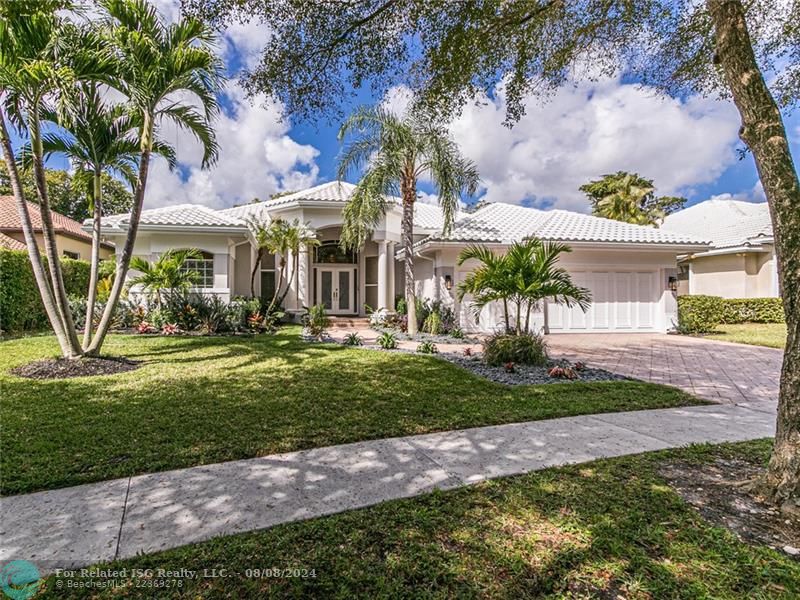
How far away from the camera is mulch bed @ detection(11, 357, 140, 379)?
7816 mm

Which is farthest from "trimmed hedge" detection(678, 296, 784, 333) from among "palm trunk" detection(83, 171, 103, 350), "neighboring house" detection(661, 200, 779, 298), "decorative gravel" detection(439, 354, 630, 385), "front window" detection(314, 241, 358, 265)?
"palm trunk" detection(83, 171, 103, 350)

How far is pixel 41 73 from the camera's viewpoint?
23.1 ft

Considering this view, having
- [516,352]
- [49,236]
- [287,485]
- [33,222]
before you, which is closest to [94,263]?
[49,236]

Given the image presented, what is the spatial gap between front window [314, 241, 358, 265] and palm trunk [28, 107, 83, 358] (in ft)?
42.2

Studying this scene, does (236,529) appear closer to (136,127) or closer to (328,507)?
(328,507)

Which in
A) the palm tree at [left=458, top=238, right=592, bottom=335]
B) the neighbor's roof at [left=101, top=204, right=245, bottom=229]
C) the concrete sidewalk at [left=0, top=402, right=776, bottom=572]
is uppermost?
the neighbor's roof at [left=101, top=204, right=245, bottom=229]

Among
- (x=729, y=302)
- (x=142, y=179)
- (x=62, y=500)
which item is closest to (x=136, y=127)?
(x=142, y=179)

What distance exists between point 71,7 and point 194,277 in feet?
26.9

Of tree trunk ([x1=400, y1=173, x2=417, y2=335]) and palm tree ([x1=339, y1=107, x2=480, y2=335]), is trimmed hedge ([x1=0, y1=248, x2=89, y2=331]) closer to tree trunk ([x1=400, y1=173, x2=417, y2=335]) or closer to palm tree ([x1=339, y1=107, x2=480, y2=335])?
palm tree ([x1=339, y1=107, x2=480, y2=335])

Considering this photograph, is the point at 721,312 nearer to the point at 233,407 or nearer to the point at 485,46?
the point at 485,46

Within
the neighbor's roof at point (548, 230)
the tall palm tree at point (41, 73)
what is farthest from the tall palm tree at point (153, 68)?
the neighbor's roof at point (548, 230)

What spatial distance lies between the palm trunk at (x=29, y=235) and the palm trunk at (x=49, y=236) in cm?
9

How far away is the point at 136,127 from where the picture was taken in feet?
31.0

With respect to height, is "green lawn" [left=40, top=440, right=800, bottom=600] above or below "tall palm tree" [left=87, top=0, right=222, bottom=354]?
below
